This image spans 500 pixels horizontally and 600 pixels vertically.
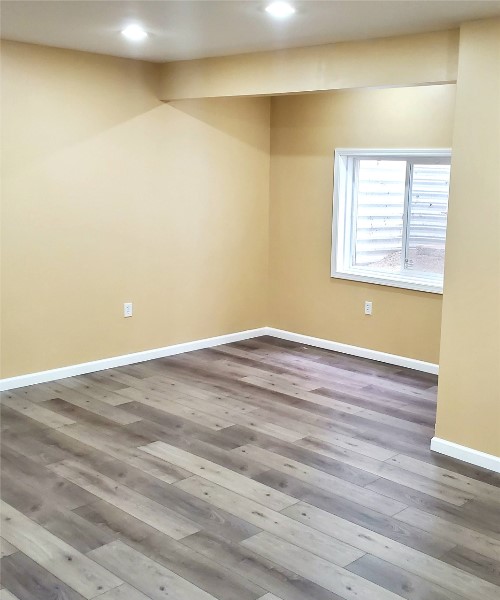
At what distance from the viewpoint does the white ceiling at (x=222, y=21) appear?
11.0ft

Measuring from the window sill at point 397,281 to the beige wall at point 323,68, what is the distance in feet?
5.72

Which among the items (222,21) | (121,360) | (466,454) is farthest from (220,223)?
(466,454)

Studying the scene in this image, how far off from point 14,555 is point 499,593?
6.11 ft

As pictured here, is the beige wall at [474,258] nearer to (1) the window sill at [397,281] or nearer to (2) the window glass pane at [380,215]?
(1) the window sill at [397,281]

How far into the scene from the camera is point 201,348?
5977 mm

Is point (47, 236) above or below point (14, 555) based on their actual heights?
above

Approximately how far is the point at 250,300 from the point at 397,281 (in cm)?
140

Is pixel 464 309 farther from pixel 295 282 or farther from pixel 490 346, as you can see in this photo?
pixel 295 282

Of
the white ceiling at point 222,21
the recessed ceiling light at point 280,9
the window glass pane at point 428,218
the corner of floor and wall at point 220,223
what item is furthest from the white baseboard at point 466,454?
the recessed ceiling light at point 280,9

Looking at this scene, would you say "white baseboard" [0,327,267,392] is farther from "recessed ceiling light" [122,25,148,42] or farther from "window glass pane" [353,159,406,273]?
"recessed ceiling light" [122,25,148,42]

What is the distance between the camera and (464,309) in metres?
3.75

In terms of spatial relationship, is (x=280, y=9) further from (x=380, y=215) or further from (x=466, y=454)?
(x=380, y=215)

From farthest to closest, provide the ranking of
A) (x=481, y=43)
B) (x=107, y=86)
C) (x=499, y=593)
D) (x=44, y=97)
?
1. (x=107, y=86)
2. (x=44, y=97)
3. (x=481, y=43)
4. (x=499, y=593)

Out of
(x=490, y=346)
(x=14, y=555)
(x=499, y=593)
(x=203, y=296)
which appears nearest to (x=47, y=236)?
(x=203, y=296)
